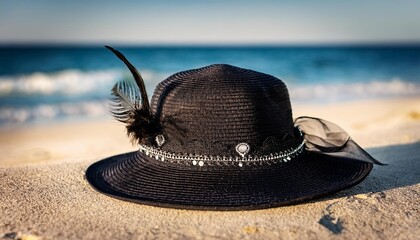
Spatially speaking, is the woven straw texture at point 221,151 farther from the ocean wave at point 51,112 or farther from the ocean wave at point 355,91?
the ocean wave at point 355,91

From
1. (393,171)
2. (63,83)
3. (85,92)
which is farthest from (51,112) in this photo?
(393,171)

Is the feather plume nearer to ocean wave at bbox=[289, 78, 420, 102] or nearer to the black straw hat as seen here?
the black straw hat

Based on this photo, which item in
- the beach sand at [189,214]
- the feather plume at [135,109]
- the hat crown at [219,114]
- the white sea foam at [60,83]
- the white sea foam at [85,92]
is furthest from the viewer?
the white sea foam at [60,83]

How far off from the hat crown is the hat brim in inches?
5.9

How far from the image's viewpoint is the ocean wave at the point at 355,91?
14.4m

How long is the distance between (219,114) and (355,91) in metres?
13.8

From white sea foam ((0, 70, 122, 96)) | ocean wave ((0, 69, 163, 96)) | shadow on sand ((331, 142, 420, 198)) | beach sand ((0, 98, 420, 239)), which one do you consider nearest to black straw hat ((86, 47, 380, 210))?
beach sand ((0, 98, 420, 239))

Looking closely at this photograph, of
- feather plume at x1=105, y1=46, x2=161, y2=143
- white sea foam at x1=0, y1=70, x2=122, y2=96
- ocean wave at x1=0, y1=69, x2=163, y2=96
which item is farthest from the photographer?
white sea foam at x1=0, y1=70, x2=122, y2=96

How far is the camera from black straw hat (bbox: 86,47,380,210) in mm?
2912

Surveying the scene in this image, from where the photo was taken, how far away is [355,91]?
52.4 feet

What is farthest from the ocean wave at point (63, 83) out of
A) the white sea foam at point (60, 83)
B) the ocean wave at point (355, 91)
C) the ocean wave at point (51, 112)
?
the ocean wave at point (355, 91)

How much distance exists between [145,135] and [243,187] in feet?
2.50

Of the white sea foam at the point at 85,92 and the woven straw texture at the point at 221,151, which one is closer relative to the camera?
the woven straw texture at the point at 221,151

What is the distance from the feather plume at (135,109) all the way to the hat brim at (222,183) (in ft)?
0.67
